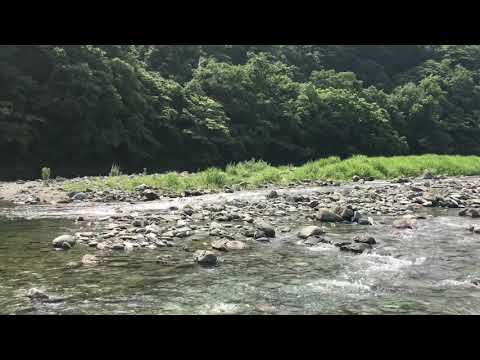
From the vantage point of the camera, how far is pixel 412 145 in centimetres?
6338

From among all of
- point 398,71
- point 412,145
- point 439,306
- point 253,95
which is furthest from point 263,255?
point 398,71

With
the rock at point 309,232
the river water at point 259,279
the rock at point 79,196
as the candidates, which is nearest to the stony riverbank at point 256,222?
the rock at point 309,232

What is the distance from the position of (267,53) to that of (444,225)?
188 feet

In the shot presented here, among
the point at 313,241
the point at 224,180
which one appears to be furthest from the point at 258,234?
the point at 224,180

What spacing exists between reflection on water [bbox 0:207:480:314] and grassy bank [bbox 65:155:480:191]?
10.7 meters

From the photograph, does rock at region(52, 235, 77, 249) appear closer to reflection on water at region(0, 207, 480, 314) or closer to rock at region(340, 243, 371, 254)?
reflection on water at region(0, 207, 480, 314)

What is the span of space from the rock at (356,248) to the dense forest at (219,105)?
25.4 metres

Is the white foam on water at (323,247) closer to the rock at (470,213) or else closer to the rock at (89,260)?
the rock at (89,260)

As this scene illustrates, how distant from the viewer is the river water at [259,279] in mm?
6469

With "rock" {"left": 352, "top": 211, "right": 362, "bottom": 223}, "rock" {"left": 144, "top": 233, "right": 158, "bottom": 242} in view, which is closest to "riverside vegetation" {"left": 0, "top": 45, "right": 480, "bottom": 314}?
"rock" {"left": 144, "top": 233, "right": 158, "bottom": 242}

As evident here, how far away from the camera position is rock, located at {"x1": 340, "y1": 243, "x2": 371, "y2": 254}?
1017 centimetres

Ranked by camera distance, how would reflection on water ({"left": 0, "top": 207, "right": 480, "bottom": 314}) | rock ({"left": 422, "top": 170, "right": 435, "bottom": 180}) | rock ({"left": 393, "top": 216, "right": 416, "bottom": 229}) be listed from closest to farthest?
reflection on water ({"left": 0, "top": 207, "right": 480, "bottom": 314}) → rock ({"left": 393, "top": 216, "right": 416, "bottom": 229}) → rock ({"left": 422, "top": 170, "right": 435, "bottom": 180})
